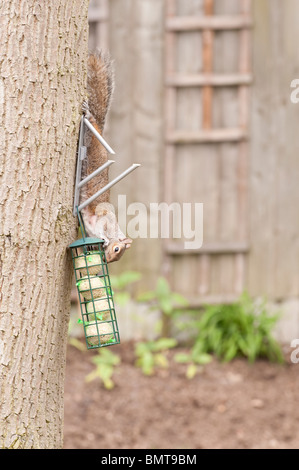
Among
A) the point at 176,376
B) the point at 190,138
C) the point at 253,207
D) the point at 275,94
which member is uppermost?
the point at 275,94

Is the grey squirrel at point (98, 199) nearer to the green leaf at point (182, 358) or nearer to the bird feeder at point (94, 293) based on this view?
the bird feeder at point (94, 293)

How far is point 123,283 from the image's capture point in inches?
166

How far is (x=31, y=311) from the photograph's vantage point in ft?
5.50

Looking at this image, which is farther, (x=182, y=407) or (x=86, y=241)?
(x=182, y=407)

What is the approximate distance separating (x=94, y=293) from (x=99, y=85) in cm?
60

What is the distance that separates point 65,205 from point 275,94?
294 cm

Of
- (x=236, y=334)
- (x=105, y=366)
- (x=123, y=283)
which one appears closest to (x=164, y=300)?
(x=123, y=283)

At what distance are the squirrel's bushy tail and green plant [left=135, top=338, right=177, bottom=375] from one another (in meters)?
2.46

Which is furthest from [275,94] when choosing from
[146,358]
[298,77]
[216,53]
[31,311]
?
[31,311]

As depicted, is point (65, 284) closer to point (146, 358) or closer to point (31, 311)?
point (31, 311)

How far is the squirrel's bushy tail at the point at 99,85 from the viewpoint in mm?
1884

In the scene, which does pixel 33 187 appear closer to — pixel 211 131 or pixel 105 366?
pixel 105 366

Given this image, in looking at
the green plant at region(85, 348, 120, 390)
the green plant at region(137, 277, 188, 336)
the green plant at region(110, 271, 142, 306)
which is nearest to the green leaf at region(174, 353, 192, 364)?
the green plant at region(137, 277, 188, 336)

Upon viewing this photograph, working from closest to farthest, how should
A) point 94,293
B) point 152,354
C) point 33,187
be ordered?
point 33,187
point 94,293
point 152,354
